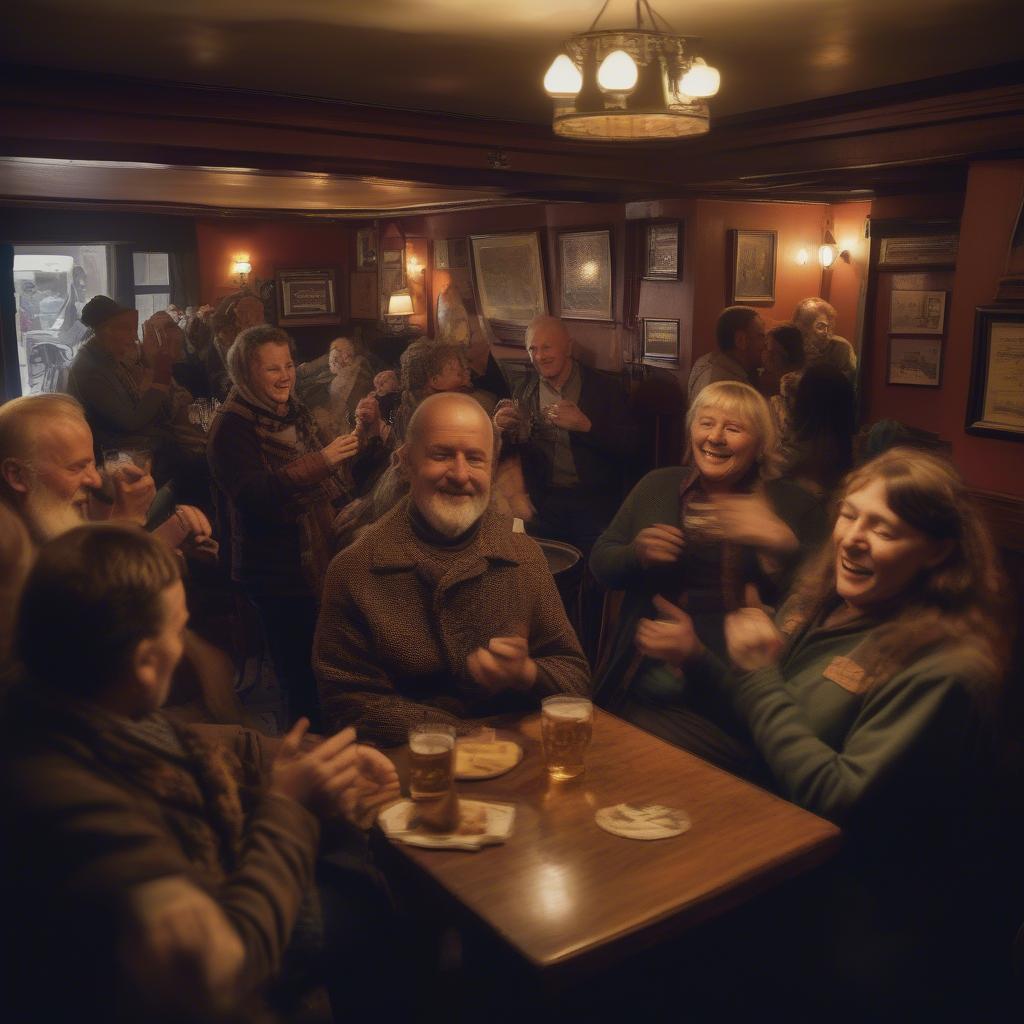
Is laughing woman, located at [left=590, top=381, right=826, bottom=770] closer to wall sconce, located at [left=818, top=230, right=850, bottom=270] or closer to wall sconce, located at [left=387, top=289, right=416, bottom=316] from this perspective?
wall sconce, located at [left=818, top=230, right=850, bottom=270]

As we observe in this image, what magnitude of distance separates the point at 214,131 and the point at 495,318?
226 inches

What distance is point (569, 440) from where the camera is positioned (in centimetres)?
478

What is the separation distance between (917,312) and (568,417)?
422 cm

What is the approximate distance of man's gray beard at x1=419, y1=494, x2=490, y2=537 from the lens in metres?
2.46

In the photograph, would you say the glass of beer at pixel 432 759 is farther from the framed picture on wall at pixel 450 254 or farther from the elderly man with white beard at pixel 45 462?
the framed picture on wall at pixel 450 254

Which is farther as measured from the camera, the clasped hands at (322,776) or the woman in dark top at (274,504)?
the woman in dark top at (274,504)

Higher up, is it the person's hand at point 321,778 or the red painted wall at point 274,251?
the red painted wall at point 274,251

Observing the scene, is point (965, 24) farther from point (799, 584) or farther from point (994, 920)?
point (994, 920)

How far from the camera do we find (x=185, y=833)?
53.5 inches

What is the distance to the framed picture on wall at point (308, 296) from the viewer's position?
13242 mm

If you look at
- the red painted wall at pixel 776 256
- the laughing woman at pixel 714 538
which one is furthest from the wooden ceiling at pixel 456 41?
the red painted wall at pixel 776 256

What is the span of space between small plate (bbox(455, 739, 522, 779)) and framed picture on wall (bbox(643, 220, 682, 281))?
5434 millimetres

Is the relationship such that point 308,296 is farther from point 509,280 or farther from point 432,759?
point 432,759

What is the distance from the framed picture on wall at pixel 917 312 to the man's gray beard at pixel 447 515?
6047 mm
